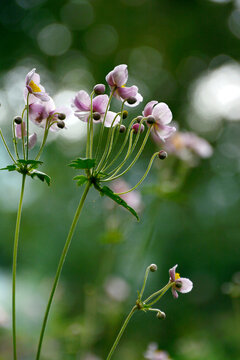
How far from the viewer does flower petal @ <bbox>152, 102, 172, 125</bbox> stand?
3.24 ft

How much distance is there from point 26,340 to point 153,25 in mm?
5500

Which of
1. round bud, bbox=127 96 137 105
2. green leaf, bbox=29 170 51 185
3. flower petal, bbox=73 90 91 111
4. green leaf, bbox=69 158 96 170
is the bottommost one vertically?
green leaf, bbox=29 170 51 185

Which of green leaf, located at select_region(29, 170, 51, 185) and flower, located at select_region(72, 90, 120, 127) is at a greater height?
flower, located at select_region(72, 90, 120, 127)

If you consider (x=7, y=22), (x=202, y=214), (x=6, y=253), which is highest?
(x=7, y=22)

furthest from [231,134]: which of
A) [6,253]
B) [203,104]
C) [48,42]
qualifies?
[6,253]

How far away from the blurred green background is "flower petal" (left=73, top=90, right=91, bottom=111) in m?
4.08

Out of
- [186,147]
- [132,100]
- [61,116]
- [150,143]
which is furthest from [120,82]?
[150,143]

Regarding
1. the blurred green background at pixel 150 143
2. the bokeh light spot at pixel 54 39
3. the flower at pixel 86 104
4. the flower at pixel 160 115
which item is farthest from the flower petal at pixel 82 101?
the bokeh light spot at pixel 54 39

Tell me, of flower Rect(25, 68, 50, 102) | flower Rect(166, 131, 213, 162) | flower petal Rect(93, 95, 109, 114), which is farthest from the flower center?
flower Rect(166, 131, 213, 162)

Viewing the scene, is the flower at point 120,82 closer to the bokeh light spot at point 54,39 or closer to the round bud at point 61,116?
the round bud at point 61,116

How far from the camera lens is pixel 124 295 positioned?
320cm

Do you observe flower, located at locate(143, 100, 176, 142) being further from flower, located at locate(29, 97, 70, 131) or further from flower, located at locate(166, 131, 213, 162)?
flower, located at locate(166, 131, 213, 162)

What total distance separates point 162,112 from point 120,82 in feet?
0.39

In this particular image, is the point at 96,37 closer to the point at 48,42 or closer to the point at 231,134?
the point at 48,42
